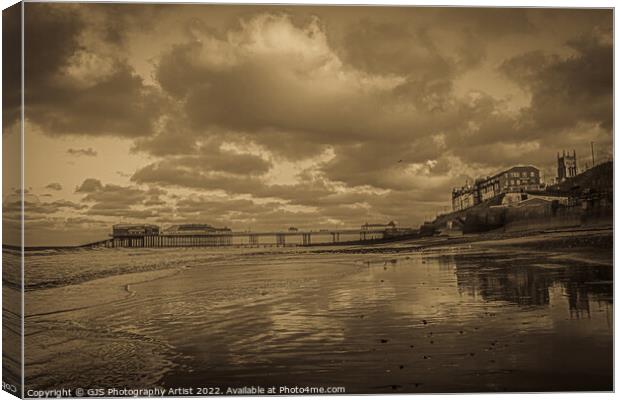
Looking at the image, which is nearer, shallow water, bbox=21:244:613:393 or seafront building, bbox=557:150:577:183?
shallow water, bbox=21:244:613:393

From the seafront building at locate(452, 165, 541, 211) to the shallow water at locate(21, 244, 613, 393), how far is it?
52 cm

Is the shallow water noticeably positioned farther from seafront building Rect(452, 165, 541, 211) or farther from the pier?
seafront building Rect(452, 165, 541, 211)

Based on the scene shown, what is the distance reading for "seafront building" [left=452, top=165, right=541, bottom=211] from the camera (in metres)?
5.89

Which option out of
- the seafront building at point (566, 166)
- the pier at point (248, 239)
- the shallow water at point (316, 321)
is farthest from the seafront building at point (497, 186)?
the pier at point (248, 239)

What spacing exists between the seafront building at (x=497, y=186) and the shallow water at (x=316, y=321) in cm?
52

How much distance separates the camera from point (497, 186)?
5.95 meters

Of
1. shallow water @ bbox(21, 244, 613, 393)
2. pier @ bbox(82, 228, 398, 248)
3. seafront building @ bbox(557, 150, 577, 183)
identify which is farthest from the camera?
seafront building @ bbox(557, 150, 577, 183)

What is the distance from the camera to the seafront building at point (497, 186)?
5891 mm

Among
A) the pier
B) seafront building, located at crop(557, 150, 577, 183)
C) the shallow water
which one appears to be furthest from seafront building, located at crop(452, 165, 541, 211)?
the pier

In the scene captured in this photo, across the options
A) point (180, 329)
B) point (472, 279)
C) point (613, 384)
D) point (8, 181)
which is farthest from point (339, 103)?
point (613, 384)

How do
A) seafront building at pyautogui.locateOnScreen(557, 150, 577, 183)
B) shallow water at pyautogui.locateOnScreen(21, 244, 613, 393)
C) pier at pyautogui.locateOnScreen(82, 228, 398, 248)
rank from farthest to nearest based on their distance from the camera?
1. seafront building at pyautogui.locateOnScreen(557, 150, 577, 183)
2. pier at pyautogui.locateOnScreen(82, 228, 398, 248)
3. shallow water at pyautogui.locateOnScreen(21, 244, 613, 393)

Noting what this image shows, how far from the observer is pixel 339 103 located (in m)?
5.79

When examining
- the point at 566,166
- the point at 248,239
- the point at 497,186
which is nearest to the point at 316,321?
the point at 248,239

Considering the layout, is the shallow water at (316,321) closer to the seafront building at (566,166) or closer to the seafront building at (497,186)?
the seafront building at (497,186)
